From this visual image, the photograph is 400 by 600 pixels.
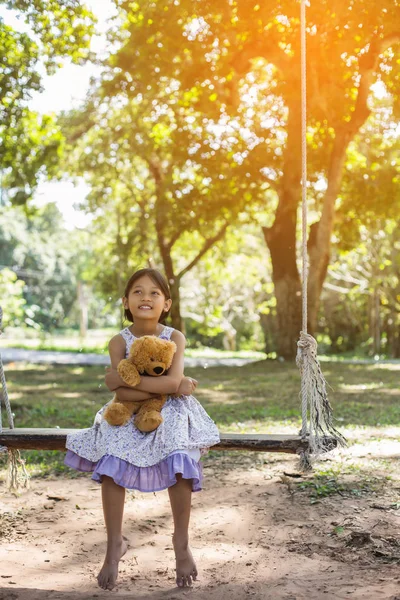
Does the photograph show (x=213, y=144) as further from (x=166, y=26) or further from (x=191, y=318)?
(x=191, y=318)

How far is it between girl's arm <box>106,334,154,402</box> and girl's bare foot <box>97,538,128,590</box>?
0.52 m

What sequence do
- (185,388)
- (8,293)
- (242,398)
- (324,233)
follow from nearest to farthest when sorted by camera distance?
(185,388) → (242,398) → (324,233) → (8,293)

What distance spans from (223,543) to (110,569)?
738 millimetres

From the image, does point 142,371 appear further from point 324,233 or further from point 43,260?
point 43,260

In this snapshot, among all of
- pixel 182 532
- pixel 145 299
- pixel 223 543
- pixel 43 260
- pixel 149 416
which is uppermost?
pixel 43 260

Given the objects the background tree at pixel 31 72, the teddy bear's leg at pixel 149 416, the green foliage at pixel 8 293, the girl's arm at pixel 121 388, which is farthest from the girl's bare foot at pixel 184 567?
the green foliage at pixel 8 293

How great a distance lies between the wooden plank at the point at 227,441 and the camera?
317 cm

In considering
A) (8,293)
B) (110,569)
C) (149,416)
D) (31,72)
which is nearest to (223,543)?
(110,569)

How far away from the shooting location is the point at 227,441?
3.15 meters

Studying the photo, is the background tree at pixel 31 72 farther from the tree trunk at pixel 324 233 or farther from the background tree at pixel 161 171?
the tree trunk at pixel 324 233

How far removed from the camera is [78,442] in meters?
2.93

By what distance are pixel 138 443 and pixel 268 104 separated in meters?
12.0

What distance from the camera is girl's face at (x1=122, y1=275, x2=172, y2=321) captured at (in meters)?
2.99

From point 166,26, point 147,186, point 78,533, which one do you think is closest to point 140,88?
point 166,26
